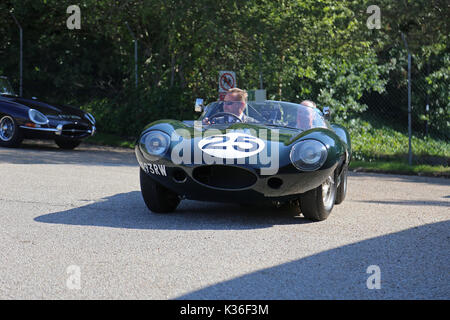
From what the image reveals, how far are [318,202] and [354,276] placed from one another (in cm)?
186

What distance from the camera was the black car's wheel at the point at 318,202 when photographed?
5.98 metres

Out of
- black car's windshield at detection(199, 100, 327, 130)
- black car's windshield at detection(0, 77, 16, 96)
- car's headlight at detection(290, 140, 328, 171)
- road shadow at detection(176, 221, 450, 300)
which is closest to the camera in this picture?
road shadow at detection(176, 221, 450, 300)

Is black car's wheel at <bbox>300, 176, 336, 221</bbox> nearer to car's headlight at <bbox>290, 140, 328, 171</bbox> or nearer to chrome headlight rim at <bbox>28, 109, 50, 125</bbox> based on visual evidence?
car's headlight at <bbox>290, 140, 328, 171</bbox>

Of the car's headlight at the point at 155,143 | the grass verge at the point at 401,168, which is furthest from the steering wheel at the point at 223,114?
the grass verge at the point at 401,168

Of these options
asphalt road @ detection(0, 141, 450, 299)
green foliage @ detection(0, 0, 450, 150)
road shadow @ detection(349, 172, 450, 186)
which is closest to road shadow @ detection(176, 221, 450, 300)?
asphalt road @ detection(0, 141, 450, 299)

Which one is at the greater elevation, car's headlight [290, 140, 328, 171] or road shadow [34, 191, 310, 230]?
car's headlight [290, 140, 328, 171]

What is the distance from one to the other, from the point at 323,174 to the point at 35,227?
2.48 meters

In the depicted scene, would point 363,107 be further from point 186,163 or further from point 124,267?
point 124,267

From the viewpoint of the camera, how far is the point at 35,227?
566 cm

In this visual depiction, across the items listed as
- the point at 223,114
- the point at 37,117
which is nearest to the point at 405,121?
the point at 37,117

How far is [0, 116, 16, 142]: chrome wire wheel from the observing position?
530 inches

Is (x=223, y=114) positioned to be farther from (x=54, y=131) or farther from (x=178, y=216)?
(x=54, y=131)

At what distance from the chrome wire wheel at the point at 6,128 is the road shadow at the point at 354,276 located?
981 cm
